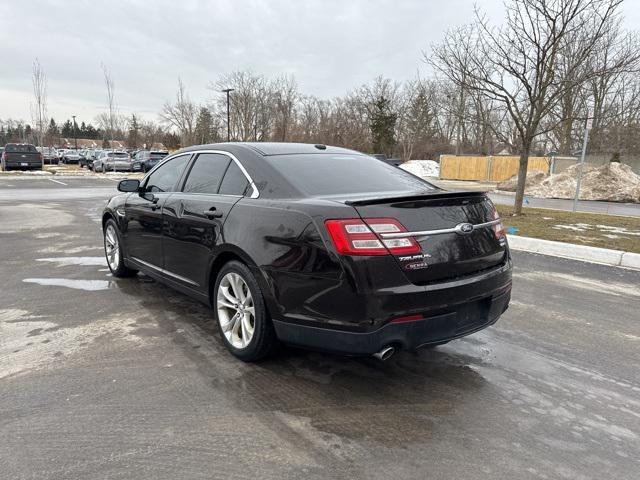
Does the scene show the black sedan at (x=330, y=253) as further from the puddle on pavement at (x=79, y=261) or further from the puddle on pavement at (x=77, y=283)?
the puddle on pavement at (x=79, y=261)

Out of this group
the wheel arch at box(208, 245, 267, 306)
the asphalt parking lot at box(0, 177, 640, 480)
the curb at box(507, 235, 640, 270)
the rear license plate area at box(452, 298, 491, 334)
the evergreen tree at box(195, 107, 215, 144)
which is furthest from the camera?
the evergreen tree at box(195, 107, 215, 144)

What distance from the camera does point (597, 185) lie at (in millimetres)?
21172

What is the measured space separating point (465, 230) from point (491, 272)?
15.8 inches

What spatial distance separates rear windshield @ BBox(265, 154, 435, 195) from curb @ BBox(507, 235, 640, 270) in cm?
499

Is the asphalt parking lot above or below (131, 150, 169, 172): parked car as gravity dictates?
below

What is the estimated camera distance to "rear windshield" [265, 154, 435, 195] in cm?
344

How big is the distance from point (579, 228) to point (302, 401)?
31.0 ft

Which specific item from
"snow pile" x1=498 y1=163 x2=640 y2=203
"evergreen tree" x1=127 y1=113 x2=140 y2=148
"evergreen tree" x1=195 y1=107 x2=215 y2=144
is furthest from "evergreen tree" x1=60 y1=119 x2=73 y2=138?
"snow pile" x1=498 y1=163 x2=640 y2=203

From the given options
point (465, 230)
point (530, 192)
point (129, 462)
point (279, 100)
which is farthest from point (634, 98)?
point (129, 462)

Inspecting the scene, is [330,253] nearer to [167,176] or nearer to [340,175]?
[340,175]

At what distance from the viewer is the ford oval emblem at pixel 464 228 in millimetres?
3057

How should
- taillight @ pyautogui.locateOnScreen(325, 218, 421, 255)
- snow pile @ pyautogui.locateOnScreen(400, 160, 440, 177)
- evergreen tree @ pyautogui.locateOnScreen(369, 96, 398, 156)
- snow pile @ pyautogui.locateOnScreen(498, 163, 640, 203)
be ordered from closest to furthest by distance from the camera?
taillight @ pyautogui.locateOnScreen(325, 218, 421, 255)
snow pile @ pyautogui.locateOnScreen(498, 163, 640, 203)
snow pile @ pyautogui.locateOnScreen(400, 160, 440, 177)
evergreen tree @ pyautogui.locateOnScreen(369, 96, 398, 156)

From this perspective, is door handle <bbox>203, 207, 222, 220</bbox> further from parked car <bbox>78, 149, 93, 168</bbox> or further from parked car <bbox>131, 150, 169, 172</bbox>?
parked car <bbox>78, 149, 93, 168</bbox>

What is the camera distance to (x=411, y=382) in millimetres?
3248
